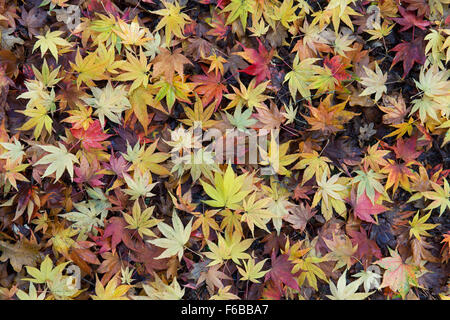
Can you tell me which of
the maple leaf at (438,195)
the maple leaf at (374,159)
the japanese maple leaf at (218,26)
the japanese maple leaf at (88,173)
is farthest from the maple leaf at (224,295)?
the japanese maple leaf at (218,26)

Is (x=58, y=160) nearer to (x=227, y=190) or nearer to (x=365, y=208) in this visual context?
(x=227, y=190)

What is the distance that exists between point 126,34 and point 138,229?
0.70 meters

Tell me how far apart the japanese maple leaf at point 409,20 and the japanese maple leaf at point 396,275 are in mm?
860

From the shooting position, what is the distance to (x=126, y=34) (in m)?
1.35

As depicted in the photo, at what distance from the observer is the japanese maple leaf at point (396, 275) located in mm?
1466

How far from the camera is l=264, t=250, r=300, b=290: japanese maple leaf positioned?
1418mm

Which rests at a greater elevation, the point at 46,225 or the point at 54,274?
the point at 46,225

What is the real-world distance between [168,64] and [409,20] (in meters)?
0.93

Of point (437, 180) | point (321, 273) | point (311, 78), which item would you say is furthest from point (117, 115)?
point (437, 180)

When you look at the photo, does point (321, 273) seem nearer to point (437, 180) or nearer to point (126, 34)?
point (437, 180)

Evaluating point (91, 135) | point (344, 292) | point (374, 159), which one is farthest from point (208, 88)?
point (344, 292)

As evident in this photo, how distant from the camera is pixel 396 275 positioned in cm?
147

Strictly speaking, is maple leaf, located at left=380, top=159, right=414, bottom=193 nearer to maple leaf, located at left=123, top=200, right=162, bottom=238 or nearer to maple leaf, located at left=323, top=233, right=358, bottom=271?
maple leaf, located at left=323, top=233, right=358, bottom=271

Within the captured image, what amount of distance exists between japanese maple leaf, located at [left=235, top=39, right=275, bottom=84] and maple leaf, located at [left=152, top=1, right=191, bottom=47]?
22 cm
